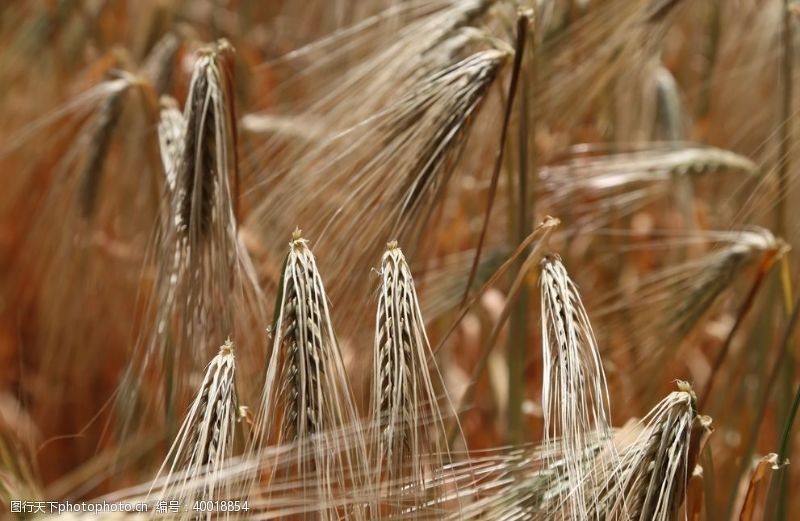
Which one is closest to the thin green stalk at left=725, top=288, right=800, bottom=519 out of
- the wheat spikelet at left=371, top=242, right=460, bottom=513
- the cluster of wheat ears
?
the cluster of wheat ears

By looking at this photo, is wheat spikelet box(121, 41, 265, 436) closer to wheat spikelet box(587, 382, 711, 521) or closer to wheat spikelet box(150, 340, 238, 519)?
wheat spikelet box(150, 340, 238, 519)

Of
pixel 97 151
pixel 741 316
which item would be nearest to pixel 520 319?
pixel 741 316

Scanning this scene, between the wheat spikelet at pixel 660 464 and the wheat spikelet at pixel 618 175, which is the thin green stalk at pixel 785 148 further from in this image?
the wheat spikelet at pixel 660 464

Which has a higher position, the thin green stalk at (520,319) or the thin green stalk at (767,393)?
the thin green stalk at (520,319)

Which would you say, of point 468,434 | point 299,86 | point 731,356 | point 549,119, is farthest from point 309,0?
point 731,356

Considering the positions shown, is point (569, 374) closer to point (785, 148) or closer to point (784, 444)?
point (784, 444)

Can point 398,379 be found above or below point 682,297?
below

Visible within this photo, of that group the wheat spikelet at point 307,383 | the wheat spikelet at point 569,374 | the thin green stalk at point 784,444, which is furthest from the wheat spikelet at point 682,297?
the wheat spikelet at point 307,383

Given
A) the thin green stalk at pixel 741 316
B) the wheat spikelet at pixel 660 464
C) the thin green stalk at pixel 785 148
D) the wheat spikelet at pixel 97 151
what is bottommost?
the wheat spikelet at pixel 660 464

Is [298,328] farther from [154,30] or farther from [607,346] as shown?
[154,30]
